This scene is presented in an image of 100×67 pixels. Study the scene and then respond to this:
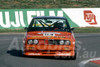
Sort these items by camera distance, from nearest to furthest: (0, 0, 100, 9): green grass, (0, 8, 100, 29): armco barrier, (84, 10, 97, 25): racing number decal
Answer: (0, 8, 100, 29): armco barrier
(84, 10, 97, 25): racing number decal
(0, 0, 100, 9): green grass

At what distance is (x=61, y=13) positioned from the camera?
2895 centimetres

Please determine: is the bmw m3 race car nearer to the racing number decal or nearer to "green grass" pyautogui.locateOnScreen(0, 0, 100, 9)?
the racing number decal

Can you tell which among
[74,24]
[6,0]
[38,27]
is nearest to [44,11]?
[74,24]

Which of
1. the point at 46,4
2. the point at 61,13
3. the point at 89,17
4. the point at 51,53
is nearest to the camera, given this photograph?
the point at 51,53

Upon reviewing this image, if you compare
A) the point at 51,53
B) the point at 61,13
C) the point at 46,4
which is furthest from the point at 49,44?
the point at 46,4

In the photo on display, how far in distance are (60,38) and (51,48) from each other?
480 mm

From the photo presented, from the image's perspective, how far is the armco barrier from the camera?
2788 cm

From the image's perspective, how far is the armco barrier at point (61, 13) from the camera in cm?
2788

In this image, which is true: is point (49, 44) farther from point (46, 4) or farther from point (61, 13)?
point (46, 4)

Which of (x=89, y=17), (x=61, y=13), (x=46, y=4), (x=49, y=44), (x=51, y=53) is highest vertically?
(x=46, y=4)

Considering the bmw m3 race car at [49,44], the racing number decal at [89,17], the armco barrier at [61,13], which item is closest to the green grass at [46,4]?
the armco barrier at [61,13]

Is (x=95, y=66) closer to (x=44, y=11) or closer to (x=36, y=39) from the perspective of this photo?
(x=36, y=39)

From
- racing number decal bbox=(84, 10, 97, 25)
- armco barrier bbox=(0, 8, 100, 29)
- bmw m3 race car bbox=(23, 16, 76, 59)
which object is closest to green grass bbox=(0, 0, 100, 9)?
armco barrier bbox=(0, 8, 100, 29)

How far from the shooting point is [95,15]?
28.9 meters
